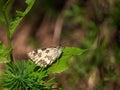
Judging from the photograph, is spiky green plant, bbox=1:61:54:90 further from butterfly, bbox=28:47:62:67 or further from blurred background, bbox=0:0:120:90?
blurred background, bbox=0:0:120:90

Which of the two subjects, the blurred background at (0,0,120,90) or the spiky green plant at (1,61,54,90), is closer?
the spiky green plant at (1,61,54,90)

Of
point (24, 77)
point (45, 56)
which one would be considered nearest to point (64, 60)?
point (45, 56)

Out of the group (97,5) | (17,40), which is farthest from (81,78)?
(17,40)

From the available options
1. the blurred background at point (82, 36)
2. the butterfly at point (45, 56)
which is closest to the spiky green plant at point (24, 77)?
the butterfly at point (45, 56)

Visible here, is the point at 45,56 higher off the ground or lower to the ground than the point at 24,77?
higher

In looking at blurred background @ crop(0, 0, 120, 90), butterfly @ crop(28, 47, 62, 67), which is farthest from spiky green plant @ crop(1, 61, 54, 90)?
blurred background @ crop(0, 0, 120, 90)

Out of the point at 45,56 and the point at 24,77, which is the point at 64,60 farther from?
the point at 24,77

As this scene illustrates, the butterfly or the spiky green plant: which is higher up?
the butterfly

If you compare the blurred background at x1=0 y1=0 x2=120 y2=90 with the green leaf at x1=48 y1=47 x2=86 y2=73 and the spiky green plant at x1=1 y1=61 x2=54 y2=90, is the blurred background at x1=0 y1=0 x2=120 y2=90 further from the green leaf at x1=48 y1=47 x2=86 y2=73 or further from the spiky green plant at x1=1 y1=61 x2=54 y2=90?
the spiky green plant at x1=1 y1=61 x2=54 y2=90
